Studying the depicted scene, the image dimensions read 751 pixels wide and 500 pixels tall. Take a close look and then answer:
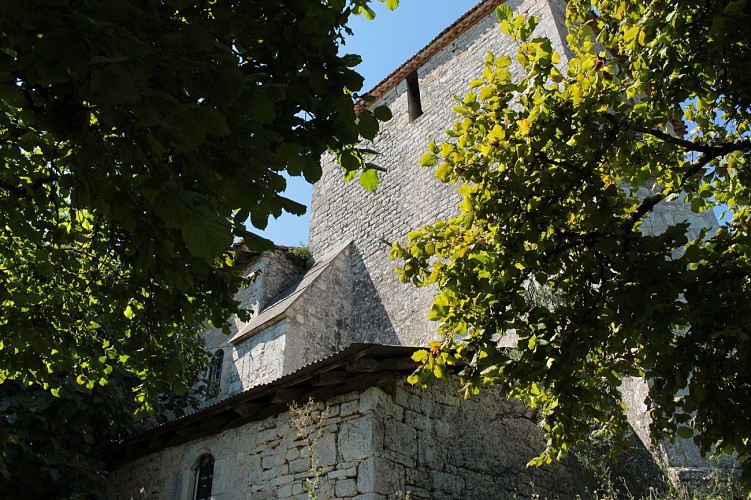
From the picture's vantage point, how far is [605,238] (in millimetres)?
4242

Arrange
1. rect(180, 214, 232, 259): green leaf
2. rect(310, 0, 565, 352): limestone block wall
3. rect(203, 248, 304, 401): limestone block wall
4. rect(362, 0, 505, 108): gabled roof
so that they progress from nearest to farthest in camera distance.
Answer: rect(180, 214, 232, 259): green leaf < rect(203, 248, 304, 401): limestone block wall < rect(310, 0, 565, 352): limestone block wall < rect(362, 0, 505, 108): gabled roof

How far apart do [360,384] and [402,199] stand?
692 cm

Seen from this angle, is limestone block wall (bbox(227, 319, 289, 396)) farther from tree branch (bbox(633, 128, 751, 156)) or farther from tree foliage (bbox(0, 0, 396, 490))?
tree branch (bbox(633, 128, 751, 156))

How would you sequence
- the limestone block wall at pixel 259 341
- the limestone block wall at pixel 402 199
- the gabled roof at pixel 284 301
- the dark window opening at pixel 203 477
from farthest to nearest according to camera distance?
the limestone block wall at pixel 402 199, the gabled roof at pixel 284 301, the limestone block wall at pixel 259 341, the dark window opening at pixel 203 477

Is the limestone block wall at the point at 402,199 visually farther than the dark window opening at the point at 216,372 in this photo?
No

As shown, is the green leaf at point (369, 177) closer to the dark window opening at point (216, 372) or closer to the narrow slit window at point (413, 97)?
the dark window opening at point (216, 372)

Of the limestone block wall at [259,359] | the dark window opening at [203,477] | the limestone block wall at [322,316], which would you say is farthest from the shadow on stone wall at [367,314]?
the dark window opening at [203,477]

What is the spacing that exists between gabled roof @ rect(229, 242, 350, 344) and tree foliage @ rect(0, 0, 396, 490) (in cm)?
623

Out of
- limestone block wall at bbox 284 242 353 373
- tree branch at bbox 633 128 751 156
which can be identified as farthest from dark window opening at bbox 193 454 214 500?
tree branch at bbox 633 128 751 156

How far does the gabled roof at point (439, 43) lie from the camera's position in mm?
12547

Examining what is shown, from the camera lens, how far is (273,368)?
33.8ft

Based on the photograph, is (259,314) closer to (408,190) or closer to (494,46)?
(408,190)

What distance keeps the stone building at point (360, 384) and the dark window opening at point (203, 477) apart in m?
0.02

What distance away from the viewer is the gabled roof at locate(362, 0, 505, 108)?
12.5 m
